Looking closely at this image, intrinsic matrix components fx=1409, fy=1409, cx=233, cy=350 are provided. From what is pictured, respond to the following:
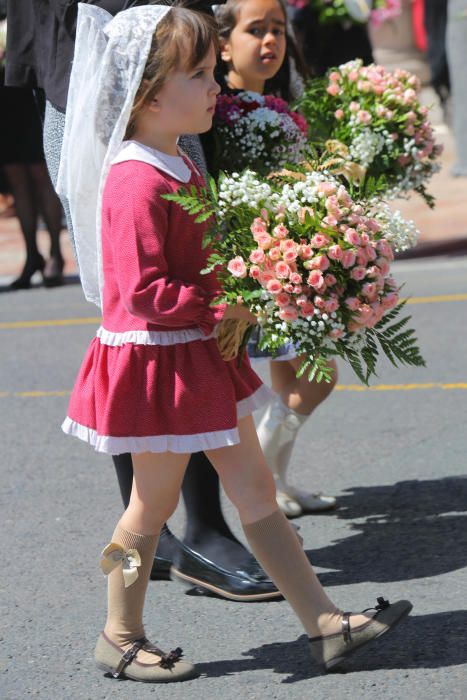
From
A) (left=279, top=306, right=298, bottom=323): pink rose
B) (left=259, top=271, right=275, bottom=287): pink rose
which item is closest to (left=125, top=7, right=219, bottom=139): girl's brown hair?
(left=259, top=271, right=275, bottom=287): pink rose

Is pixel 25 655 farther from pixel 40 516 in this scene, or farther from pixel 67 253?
pixel 67 253

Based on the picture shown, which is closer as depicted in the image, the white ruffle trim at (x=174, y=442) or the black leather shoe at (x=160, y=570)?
the white ruffle trim at (x=174, y=442)

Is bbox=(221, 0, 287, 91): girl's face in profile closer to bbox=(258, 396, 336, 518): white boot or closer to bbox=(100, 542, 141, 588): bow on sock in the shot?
bbox=(258, 396, 336, 518): white boot

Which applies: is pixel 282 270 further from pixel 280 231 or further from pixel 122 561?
pixel 122 561

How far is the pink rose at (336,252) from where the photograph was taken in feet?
10.8

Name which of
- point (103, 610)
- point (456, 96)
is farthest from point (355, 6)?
point (103, 610)

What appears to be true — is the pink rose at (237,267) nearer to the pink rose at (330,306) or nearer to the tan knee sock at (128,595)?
the pink rose at (330,306)

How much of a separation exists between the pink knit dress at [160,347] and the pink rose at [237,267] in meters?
0.10

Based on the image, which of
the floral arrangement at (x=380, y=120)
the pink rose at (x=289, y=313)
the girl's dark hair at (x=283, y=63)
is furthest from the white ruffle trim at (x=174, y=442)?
the girl's dark hair at (x=283, y=63)

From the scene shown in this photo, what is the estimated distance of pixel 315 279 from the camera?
329cm

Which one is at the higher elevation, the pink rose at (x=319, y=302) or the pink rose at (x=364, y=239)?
the pink rose at (x=364, y=239)

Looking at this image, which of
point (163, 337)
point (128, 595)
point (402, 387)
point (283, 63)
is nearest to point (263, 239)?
point (163, 337)

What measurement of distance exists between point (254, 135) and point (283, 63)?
0.76 metres

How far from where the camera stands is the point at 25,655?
3.87 m
